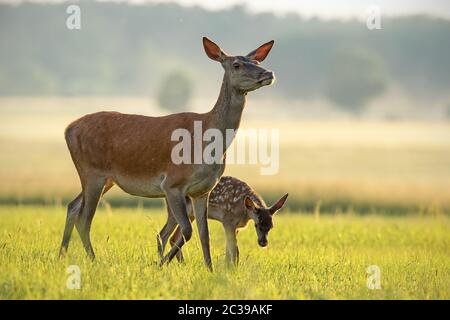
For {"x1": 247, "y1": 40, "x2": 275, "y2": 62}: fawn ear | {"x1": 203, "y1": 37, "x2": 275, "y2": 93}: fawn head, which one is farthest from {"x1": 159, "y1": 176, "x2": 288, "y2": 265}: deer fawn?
{"x1": 203, "y1": 37, "x2": 275, "y2": 93}: fawn head

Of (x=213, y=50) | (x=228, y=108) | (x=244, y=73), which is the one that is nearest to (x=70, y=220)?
(x=228, y=108)

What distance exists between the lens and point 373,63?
446 ft

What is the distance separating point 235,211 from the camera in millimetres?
12531

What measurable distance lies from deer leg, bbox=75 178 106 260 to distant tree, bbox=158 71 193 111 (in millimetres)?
117209

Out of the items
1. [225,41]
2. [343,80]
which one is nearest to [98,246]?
[343,80]

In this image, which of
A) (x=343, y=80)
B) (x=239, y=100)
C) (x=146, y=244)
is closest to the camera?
(x=239, y=100)

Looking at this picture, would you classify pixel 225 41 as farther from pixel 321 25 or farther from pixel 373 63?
pixel 373 63

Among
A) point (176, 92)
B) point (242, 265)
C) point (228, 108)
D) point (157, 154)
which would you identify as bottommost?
point (242, 265)

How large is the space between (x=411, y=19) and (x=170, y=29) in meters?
42.2

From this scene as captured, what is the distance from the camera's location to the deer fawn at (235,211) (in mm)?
12047

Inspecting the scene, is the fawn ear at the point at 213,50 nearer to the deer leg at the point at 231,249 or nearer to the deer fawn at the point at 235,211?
the deer fawn at the point at 235,211

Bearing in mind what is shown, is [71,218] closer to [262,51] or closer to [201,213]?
[201,213]

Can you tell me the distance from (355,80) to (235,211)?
12073 centimetres
